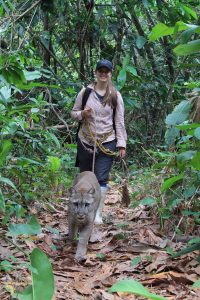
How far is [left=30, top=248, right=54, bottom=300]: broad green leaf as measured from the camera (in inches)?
98.5

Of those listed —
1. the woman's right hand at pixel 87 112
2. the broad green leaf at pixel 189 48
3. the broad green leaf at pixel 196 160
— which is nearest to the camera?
the broad green leaf at pixel 189 48

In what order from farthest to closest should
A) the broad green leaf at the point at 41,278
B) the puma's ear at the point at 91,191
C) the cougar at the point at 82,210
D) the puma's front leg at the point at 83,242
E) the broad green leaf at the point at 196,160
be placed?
the puma's ear at the point at 91,191 < the cougar at the point at 82,210 < the puma's front leg at the point at 83,242 < the broad green leaf at the point at 196,160 < the broad green leaf at the point at 41,278

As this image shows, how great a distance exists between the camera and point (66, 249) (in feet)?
17.0

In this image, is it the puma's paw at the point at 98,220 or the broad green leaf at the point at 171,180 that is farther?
the puma's paw at the point at 98,220

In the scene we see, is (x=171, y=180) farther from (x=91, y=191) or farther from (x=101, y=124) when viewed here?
(x=101, y=124)

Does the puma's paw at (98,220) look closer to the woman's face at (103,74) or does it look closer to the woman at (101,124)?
the woman at (101,124)

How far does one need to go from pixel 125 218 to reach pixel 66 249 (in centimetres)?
154

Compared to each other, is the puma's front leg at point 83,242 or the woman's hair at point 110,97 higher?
the woman's hair at point 110,97

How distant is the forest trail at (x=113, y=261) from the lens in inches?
151

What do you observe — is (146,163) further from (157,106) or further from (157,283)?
(157,283)

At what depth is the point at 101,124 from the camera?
6.35 meters

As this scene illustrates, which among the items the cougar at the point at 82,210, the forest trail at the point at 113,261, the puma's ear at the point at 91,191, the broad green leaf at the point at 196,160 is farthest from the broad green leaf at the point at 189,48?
the puma's ear at the point at 91,191

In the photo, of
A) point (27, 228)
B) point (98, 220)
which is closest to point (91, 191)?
point (98, 220)

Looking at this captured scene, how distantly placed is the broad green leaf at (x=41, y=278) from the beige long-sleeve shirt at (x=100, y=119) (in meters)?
3.67
